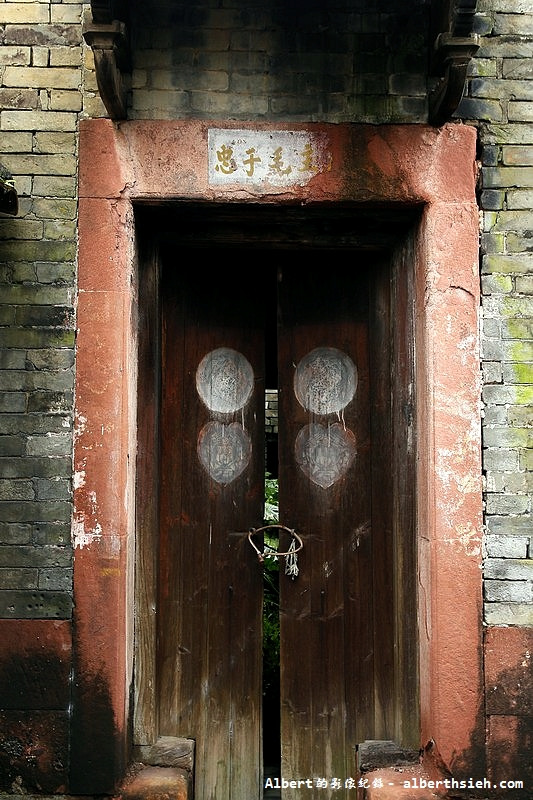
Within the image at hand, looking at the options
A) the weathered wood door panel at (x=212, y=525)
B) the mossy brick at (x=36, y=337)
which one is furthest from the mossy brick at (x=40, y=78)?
the mossy brick at (x=36, y=337)

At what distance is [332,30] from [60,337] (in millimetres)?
1860

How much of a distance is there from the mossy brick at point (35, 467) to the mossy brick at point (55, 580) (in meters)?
0.41

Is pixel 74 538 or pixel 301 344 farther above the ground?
pixel 301 344

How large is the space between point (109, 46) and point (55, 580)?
7.32 feet

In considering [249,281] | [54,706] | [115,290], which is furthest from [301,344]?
[54,706]

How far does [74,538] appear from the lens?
9.77 ft

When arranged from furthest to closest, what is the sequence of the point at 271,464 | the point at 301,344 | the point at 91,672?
the point at 271,464 < the point at 301,344 < the point at 91,672

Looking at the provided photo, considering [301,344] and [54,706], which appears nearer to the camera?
[54,706]

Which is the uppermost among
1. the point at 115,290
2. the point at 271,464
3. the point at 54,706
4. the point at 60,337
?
the point at 115,290

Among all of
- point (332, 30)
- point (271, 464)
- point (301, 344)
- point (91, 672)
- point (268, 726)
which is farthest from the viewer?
point (271, 464)

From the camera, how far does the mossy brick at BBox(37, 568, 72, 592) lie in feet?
9.77

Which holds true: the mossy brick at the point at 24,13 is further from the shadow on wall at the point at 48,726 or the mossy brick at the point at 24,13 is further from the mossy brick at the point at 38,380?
the shadow on wall at the point at 48,726

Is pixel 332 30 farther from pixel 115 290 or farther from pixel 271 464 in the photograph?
pixel 271 464

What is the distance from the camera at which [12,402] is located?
303 centimetres
